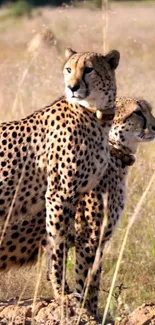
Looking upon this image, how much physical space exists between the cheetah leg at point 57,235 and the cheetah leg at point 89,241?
172 mm

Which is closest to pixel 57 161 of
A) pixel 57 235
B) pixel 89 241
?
pixel 57 235

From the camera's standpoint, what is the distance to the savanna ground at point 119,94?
5324 millimetres

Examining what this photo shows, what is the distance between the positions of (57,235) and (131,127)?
2.05 ft

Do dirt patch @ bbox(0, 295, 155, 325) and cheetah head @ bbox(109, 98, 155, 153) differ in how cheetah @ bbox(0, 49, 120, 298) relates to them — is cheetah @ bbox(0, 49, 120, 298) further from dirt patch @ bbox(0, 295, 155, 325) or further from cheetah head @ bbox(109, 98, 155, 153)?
dirt patch @ bbox(0, 295, 155, 325)

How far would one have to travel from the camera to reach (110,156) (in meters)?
5.07

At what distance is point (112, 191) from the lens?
499 cm

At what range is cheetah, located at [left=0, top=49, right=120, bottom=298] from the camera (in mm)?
4707

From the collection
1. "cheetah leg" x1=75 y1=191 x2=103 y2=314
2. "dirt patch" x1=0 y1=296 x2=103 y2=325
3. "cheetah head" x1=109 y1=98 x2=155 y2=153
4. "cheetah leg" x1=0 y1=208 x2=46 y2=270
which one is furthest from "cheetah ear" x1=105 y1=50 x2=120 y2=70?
"dirt patch" x1=0 y1=296 x2=103 y2=325

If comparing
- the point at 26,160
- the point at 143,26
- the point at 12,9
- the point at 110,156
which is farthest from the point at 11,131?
the point at 12,9

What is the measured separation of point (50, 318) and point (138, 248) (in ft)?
5.32

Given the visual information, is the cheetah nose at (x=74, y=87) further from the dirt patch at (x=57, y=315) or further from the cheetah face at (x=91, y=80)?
the dirt patch at (x=57, y=315)

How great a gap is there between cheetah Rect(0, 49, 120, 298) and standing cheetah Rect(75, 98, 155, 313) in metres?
0.16

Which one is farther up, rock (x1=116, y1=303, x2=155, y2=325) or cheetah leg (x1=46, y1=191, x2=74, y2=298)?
cheetah leg (x1=46, y1=191, x2=74, y2=298)

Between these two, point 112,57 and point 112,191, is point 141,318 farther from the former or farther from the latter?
point 112,57
